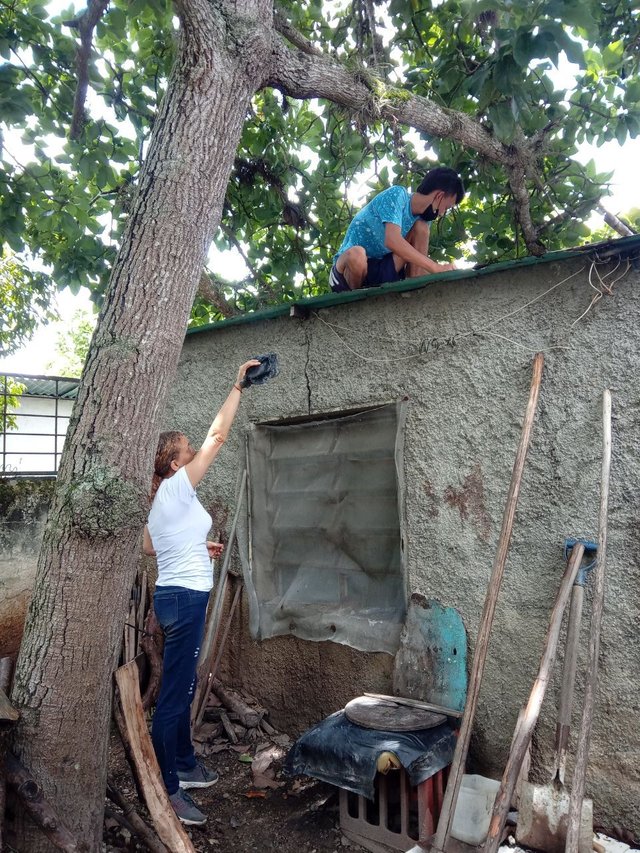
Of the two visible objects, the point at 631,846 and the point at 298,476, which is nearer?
the point at 631,846

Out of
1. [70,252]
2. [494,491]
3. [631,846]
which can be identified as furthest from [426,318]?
[70,252]

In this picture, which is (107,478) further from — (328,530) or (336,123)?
(336,123)

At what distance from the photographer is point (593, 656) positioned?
98.6 inches

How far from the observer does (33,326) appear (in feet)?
33.3

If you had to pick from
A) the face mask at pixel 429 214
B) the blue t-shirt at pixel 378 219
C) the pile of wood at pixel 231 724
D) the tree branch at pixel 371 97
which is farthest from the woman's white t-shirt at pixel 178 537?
the face mask at pixel 429 214

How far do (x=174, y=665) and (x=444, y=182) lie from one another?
3165 millimetres

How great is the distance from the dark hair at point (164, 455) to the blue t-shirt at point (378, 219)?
5.72 feet

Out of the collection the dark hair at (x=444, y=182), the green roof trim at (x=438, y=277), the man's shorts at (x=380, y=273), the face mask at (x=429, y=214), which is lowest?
the green roof trim at (x=438, y=277)

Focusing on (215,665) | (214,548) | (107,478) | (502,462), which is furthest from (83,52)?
(215,665)

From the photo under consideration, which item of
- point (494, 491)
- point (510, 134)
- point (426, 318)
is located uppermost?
point (510, 134)

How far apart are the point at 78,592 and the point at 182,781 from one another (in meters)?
1.53

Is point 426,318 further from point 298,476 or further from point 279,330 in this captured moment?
point 298,476

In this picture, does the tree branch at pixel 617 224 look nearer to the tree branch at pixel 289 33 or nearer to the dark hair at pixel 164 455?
the tree branch at pixel 289 33

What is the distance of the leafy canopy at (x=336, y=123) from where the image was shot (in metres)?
3.63
